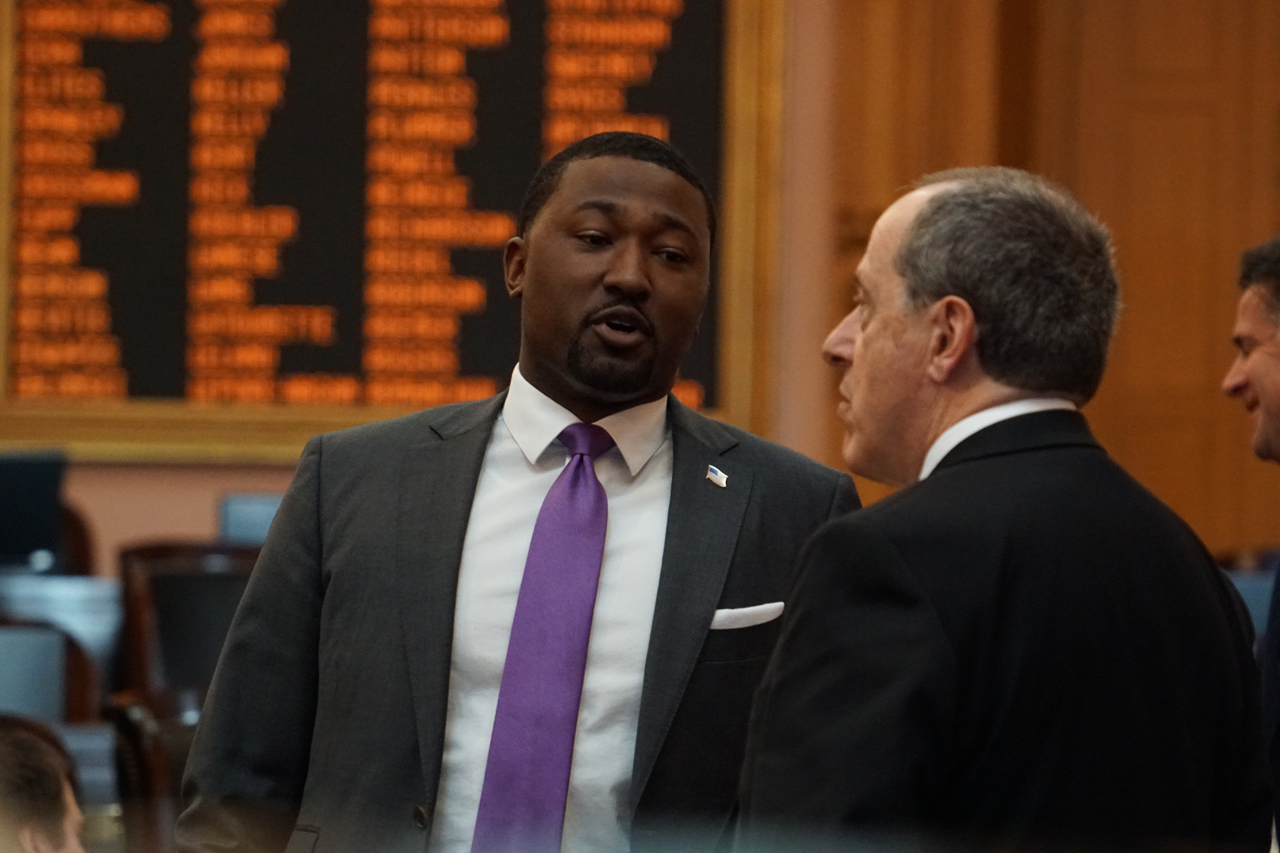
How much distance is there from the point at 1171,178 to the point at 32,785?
186 inches

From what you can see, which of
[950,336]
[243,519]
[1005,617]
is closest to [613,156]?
[950,336]

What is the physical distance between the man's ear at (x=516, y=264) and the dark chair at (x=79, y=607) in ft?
7.94

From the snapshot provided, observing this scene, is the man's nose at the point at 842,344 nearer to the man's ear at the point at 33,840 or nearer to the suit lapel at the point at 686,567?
the suit lapel at the point at 686,567

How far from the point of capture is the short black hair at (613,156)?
1814mm

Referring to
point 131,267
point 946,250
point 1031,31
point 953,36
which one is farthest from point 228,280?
point 946,250

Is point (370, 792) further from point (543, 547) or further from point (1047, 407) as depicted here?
point (1047, 407)

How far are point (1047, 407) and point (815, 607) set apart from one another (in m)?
0.29

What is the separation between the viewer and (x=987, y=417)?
1322 millimetres

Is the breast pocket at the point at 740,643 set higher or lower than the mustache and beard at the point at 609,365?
lower

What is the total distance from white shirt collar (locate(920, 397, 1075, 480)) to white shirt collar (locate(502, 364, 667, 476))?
→ 52 cm

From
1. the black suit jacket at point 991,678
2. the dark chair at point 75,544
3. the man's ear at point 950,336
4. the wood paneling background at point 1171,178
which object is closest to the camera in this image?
the black suit jacket at point 991,678

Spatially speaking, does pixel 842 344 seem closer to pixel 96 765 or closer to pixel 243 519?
pixel 96 765

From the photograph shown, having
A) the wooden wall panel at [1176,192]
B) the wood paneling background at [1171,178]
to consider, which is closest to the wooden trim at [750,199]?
the wood paneling background at [1171,178]

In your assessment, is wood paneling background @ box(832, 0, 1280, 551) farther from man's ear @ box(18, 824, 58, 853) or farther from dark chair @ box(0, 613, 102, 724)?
man's ear @ box(18, 824, 58, 853)
